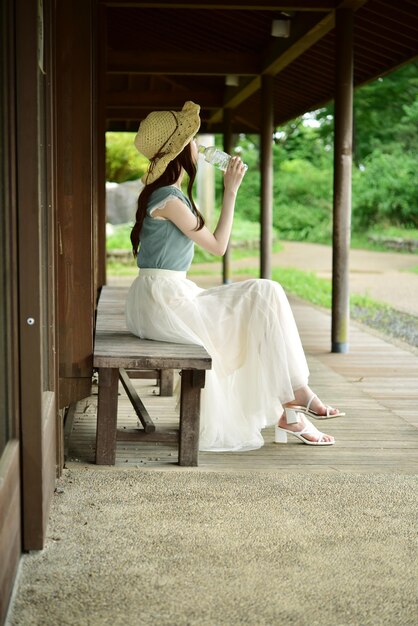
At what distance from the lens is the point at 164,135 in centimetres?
421

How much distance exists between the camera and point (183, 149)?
4191 mm

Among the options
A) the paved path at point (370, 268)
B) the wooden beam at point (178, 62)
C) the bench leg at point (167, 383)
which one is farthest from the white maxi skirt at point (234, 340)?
the paved path at point (370, 268)

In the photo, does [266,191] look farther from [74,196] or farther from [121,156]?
[121,156]

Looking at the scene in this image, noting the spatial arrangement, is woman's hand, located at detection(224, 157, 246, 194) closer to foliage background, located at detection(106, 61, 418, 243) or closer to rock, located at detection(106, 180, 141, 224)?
foliage background, located at detection(106, 61, 418, 243)

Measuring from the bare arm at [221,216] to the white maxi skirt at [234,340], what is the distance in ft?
0.69

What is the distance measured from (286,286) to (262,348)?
9941 mm

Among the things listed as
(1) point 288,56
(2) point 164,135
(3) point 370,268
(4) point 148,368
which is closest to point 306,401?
(4) point 148,368

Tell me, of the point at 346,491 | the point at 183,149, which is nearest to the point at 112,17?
the point at 183,149

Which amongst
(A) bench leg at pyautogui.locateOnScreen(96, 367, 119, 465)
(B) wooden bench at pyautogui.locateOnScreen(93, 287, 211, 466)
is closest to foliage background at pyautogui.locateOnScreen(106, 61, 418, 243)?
(B) wooden bench at pyautogui.locateOnScreen(93, 287, 211, 466)

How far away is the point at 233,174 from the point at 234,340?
0.71 metres

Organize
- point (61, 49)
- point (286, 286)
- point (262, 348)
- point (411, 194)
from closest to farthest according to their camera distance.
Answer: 1. point (61, 49)
2. point (262, 348)
3. point (286, 286)
4. point (411, 194)

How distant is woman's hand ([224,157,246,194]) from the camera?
13.6 feet

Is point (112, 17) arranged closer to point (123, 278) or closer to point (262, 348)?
point (123, 278)

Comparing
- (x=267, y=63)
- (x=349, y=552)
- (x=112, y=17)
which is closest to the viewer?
(x=349, y=552)
